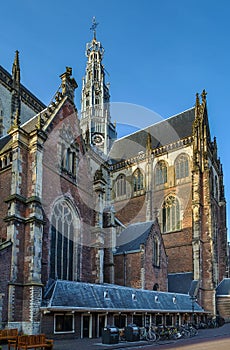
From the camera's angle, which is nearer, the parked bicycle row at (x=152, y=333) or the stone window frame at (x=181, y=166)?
the parked bicycle row at (x=152, y=333)

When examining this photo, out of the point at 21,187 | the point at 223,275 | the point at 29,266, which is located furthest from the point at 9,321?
the point at 223,275

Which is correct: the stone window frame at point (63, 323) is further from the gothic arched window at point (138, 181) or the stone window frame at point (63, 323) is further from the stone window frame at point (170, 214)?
the gothic arched window at point (138, 181)

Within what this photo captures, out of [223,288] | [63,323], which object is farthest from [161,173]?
[63,323]

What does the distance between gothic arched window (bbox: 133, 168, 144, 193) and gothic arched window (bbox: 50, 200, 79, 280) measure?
24.5m

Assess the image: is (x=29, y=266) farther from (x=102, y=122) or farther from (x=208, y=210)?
(x=102, y=122)

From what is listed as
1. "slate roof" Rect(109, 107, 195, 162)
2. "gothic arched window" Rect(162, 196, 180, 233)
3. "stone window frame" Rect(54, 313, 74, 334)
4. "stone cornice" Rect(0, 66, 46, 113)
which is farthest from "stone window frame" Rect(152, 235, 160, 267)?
→ "stone cornice" Rect(0, 66, 46, 113)

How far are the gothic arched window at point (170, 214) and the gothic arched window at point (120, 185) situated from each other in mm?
7506

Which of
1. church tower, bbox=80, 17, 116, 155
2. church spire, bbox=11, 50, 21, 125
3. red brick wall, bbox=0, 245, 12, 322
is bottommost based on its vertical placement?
red brick wall, bbox=0, 245, 12, 322

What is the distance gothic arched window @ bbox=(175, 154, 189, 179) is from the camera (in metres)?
47.3

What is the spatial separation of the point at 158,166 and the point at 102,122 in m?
18.5

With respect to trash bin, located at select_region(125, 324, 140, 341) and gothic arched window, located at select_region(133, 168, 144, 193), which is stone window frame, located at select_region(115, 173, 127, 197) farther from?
trash bin, located at select_region(125, 324, 140, 341)

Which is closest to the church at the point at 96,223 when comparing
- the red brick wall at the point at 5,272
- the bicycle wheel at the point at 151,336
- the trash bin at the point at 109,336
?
the red brick wall at the point at 5,272

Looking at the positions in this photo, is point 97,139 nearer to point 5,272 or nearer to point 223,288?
point 223,288

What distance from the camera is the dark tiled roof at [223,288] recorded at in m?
→ 41.6
